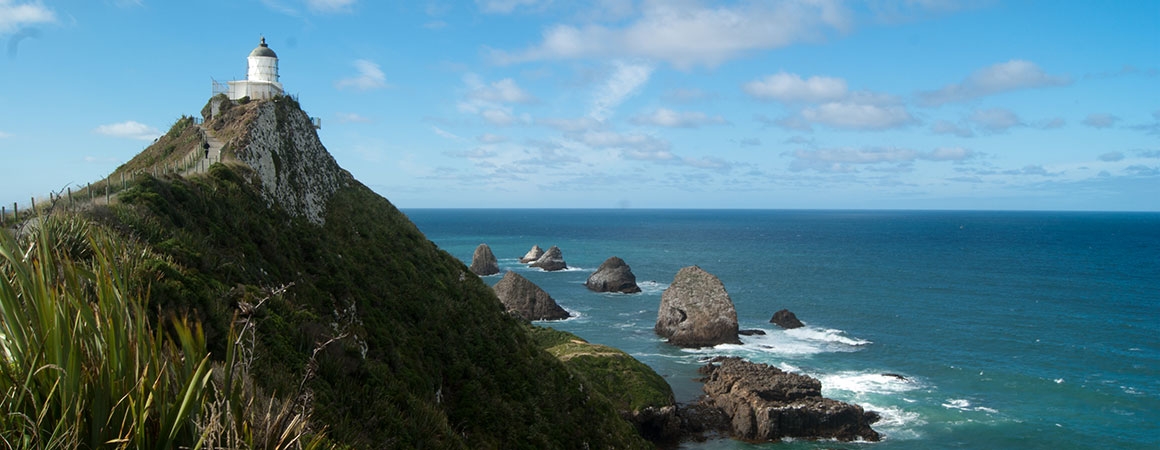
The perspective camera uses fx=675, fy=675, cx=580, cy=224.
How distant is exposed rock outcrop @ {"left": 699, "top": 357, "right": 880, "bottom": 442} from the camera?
126 feet

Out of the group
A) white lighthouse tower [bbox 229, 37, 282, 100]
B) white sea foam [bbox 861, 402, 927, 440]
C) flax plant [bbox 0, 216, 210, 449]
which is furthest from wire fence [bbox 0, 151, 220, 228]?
white sea foam [bbox 861, 402, 927, 440]

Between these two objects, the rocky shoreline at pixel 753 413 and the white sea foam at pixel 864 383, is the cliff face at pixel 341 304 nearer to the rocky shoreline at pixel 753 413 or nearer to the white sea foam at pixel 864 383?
the rocky shoreline at pixel 753 413

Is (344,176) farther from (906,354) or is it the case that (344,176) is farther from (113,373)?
(906,354)

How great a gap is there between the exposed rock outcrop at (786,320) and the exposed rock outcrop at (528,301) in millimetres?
21450

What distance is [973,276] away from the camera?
326ft

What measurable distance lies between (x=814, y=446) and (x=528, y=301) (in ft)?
127

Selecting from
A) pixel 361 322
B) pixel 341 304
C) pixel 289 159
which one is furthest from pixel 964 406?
pixel 289 159

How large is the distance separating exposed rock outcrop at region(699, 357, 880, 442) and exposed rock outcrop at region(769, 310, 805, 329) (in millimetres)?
22633

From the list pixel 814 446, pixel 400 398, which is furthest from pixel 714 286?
pixel 400 398

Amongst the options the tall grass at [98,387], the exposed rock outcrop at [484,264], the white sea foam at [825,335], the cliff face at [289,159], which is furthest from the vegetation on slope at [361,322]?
the exposed rock outcrop at [484,264]

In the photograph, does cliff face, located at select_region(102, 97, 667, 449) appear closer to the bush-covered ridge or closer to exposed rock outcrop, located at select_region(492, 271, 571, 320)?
the bush-covered ridge

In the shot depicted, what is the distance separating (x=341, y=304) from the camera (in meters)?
20.4

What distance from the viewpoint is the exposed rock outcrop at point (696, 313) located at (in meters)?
59.3

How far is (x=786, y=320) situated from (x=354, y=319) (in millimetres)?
53990
